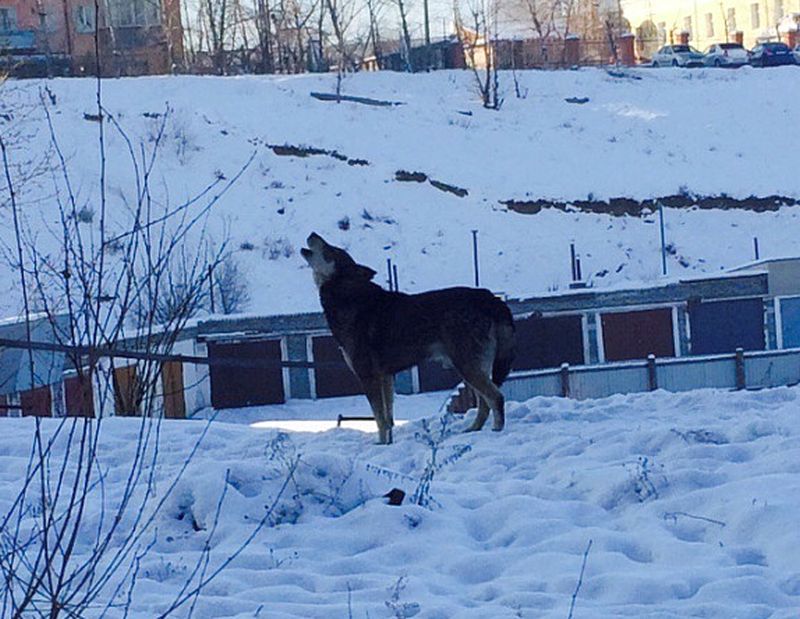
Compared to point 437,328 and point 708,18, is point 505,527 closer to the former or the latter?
point 437,328

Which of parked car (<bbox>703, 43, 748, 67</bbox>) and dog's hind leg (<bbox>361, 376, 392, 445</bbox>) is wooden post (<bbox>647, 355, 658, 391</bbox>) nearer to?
dog's hind leg (<bbox>361, 376, 392, 445</bbox>)

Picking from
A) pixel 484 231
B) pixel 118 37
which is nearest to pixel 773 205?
pixel 484 231

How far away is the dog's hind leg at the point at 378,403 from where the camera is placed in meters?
10.2

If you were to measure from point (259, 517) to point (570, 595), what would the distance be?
76.6 inches

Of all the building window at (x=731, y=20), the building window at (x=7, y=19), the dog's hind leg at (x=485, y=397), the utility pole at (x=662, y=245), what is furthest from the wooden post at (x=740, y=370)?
the building window at (x=731, y=20)

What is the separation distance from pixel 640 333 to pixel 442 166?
19938mm

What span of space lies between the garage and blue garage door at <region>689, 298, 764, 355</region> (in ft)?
8.61

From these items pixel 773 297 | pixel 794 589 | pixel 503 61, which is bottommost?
pixel 773 297

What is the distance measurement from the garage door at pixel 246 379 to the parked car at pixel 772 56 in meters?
42.1

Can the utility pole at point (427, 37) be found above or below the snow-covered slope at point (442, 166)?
above

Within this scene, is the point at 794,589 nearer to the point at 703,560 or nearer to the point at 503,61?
the point at 703,560

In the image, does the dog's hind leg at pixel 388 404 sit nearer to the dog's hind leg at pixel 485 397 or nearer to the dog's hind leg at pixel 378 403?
the dog's hind leg at pixel 378 403

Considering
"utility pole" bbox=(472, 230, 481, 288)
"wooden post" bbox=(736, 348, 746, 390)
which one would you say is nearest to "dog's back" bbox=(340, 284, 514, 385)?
"wooden post" bbox=(736, 348, 746, 390)

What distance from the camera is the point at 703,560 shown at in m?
6.06
